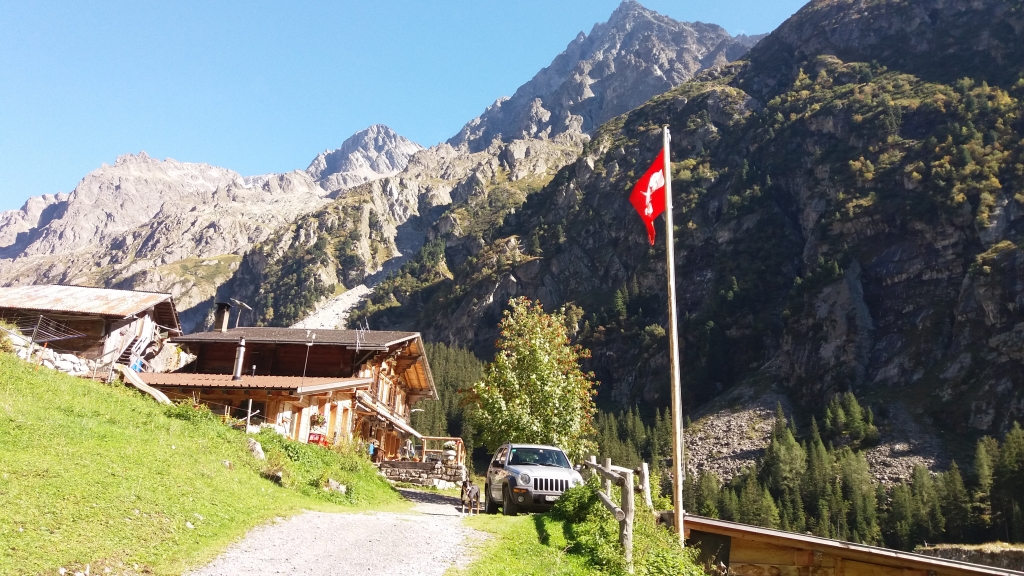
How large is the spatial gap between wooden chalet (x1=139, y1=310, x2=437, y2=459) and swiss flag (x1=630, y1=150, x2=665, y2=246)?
18663mm

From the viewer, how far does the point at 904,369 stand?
3903 inches

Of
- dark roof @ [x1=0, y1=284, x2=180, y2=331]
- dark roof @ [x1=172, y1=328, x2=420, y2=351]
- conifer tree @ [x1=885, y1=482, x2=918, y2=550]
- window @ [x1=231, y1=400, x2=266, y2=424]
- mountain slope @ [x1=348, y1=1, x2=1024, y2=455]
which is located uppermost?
mountain slope @ [x1=348, y1=1, x2=1024, y2=455]

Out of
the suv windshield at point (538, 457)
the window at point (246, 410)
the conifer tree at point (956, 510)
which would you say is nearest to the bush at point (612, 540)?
the suv windshield at point (538, 457)

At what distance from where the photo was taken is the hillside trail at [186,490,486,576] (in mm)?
10016

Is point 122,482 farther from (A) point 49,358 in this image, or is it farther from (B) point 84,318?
(B) point 84,318

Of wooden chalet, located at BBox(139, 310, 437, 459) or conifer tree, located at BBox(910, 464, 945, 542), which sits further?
conifer tree, located at BBox(910, 464, 945, 542)

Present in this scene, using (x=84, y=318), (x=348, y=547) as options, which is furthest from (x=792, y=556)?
(x=84, y=318)

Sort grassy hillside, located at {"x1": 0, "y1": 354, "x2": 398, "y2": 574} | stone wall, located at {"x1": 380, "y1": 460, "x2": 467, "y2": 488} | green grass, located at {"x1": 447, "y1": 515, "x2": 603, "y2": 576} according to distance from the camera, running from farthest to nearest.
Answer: stone wall, located at {"x1": 380, "y1": 460, "x2": 467, "y2": 488}
green grass, located at {"x1": 447, "y1": 515, "x2": 603, "y2": 576}
grassy hillside, located at {"x1": 0, "y1": 354, "x2": 398, "y2": 574}

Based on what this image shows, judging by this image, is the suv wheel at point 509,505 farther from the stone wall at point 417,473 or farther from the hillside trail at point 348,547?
the stone wall at point 417,473

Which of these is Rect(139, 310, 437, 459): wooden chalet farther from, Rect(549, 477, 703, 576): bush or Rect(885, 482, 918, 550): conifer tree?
Rect(885, 482, 918, 550): conifer tree

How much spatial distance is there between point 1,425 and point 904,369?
113004 millimetres

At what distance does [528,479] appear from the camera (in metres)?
17.7

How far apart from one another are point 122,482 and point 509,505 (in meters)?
9.85

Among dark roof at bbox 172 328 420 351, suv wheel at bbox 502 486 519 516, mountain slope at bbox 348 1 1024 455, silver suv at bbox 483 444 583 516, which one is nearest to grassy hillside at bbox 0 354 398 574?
silver suv at bbox 483 444 583 516
